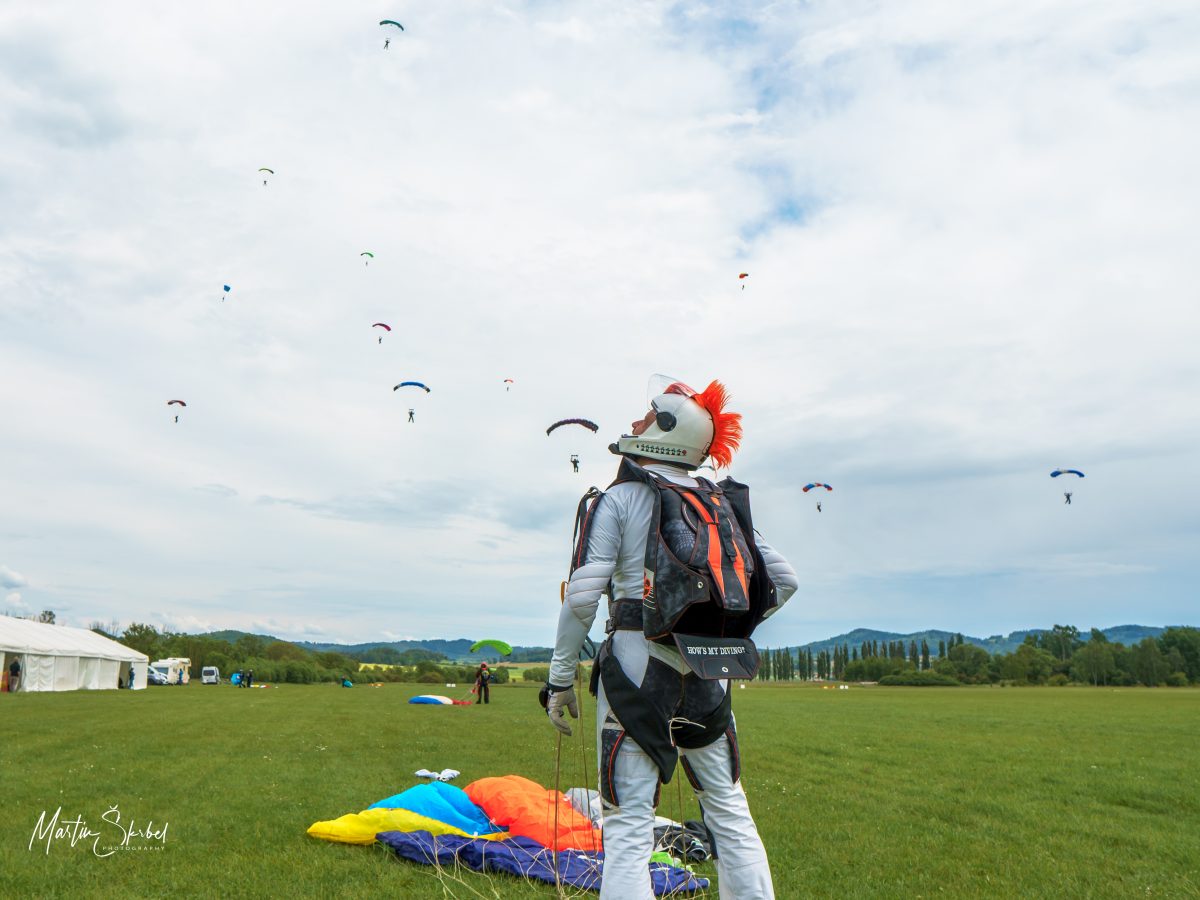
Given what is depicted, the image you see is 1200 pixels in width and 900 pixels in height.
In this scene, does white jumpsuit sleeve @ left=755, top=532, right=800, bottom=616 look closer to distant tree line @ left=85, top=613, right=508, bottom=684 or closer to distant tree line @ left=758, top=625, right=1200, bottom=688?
distant tree line @ left=85, top=613, right=508, bottom=684

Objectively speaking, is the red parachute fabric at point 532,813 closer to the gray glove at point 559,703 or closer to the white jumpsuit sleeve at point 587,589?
the gray glove at point 559,703

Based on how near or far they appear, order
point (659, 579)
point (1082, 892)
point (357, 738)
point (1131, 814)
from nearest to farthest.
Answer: point (659, 579) → point (1082, 892) → point (1131, 814) → point (357, 738)

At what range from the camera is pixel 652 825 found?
13.3 ft

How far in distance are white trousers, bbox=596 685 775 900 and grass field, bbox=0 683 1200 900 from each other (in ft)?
6.61

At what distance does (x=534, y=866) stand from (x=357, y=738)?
491 inches

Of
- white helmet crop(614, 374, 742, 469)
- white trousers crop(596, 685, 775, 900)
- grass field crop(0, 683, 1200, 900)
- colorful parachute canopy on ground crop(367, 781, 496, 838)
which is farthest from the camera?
colorful parachute canopy on ground crop(367, 781, 496, 838)

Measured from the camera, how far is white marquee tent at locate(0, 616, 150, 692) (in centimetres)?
4278

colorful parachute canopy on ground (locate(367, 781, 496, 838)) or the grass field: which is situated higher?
colorful parachute canopy on ground (locate(367, 781, 496, 838))

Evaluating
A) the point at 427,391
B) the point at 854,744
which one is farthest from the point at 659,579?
the point at 427,391

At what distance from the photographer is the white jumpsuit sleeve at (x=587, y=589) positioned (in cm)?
423

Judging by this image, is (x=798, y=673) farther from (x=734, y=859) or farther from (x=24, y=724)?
(x=734, y=859)

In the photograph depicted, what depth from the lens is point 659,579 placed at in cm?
410
